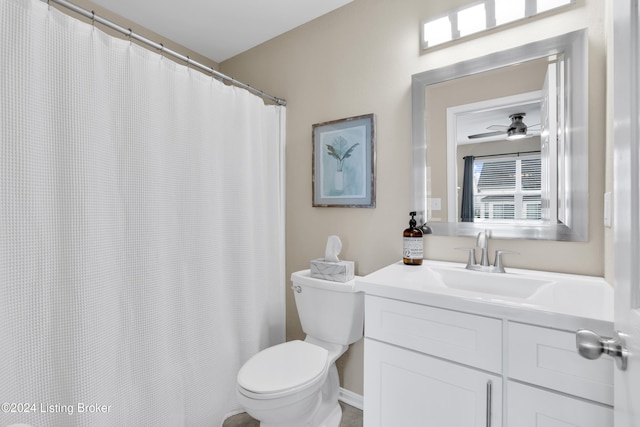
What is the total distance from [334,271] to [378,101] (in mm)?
993

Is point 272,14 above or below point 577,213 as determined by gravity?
above

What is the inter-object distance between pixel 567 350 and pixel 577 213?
0.64m

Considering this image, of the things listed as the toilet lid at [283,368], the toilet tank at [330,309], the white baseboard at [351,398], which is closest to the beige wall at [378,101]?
the white baseboard at [351,398]

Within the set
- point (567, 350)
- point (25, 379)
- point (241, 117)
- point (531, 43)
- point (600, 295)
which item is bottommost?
point (25, 379)

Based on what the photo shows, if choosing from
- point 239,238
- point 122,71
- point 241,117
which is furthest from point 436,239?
point 122,71

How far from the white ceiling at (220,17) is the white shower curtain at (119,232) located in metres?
0.58

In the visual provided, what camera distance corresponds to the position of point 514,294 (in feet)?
3.90

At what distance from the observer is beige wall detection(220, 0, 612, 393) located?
1.18 meters

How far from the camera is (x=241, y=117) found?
177cm

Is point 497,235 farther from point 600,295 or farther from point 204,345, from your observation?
point 204,345

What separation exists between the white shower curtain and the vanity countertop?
35.3 inches

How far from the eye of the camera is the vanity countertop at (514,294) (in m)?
0.83

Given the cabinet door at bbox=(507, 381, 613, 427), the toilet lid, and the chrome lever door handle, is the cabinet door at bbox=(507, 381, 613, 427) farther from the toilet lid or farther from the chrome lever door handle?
the toilet lid

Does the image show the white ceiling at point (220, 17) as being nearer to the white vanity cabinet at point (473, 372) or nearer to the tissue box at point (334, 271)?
the tissue box at point (334, 271)
